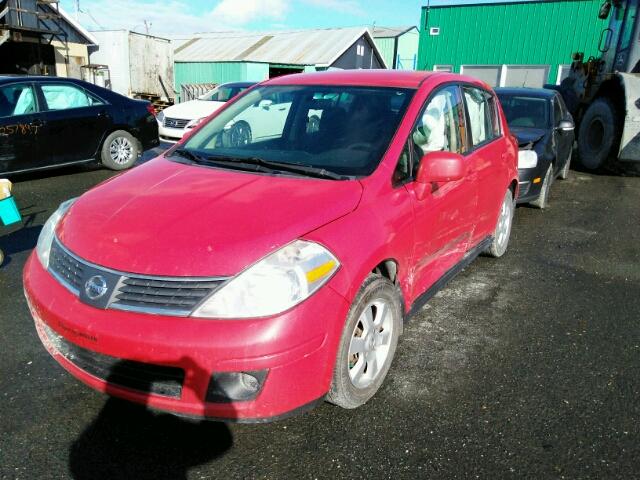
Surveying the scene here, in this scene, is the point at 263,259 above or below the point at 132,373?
above

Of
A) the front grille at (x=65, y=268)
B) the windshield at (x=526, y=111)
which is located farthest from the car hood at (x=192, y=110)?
the front grille at (x=65, y=268)

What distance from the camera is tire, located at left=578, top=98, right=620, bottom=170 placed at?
887 cm

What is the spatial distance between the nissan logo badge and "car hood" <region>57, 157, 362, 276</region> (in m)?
0.07

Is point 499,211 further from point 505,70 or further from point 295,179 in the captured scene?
point 505,70

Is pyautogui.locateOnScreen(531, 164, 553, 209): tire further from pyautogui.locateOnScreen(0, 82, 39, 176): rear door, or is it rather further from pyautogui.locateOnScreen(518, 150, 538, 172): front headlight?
pyautogui.locateOnScreen(0, 82, 39, 176): rear door

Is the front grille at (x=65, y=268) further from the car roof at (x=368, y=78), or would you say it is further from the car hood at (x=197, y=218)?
the car roof at (x=368, y=78)

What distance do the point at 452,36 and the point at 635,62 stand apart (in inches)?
633

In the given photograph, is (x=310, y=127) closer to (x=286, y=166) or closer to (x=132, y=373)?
(x=286, y=166)

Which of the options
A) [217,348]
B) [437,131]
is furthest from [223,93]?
[217,348]

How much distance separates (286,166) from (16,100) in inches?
240

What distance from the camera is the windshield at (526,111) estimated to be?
710 centimetres

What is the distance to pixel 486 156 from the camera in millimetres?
3918

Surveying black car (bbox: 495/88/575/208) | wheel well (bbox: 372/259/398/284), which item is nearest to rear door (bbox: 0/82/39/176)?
wheel well (bbox: 372/259/398/284)

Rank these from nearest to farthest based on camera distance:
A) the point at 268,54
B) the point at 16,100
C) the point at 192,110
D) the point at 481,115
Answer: the point at 481,115, the point at 16,100, the point at 192,110, the point at 268,54
